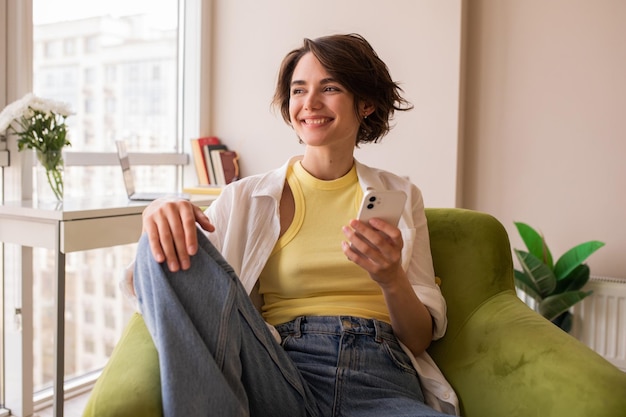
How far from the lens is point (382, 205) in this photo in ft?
3.57

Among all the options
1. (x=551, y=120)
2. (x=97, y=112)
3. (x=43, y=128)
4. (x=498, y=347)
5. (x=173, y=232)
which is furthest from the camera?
(x=97, y=112)

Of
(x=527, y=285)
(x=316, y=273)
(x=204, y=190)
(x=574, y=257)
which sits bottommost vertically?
(x=527, y=285)

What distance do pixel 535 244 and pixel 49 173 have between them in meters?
1.82

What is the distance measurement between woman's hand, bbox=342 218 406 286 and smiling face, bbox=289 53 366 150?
310 millimetres

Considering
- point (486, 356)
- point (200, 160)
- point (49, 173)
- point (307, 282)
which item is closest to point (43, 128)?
point (49, 173)

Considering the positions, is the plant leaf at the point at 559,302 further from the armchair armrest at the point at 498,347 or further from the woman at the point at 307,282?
the woman at the point at 307,282

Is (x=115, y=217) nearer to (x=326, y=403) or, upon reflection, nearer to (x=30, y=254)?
→ (x=30, y=254)

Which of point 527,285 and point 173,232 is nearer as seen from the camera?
point 173,232

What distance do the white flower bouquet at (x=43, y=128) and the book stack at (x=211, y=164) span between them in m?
0.97

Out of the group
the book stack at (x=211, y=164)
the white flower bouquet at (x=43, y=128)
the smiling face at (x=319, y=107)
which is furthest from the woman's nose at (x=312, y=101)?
the book stack at (x=211, y=164)

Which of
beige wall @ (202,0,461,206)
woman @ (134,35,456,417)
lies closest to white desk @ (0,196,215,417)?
woman @ (134,35,456,417)

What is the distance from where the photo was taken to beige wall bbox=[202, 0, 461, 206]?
2.62 metres

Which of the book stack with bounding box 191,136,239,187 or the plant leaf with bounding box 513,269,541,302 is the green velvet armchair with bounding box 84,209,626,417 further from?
the book stack with bounding box 191,136,239,187

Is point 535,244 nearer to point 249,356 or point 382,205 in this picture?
point 382,205
